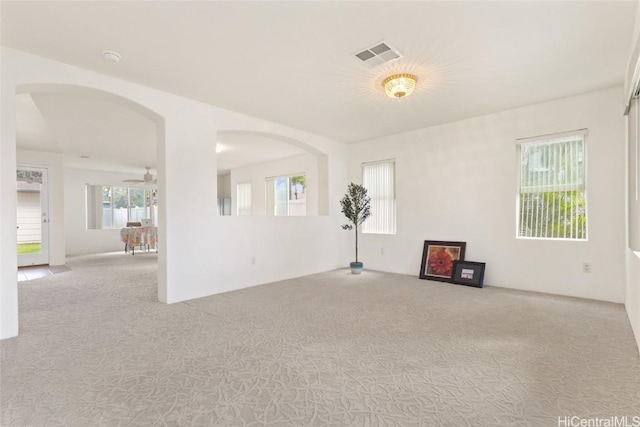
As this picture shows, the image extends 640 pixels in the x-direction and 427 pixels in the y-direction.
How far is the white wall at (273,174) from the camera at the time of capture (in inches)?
311

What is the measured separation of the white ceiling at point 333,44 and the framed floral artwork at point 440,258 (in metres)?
2.30

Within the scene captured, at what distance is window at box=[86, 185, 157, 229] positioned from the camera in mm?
9633

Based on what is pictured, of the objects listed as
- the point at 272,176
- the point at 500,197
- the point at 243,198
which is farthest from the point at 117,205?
the point at 500,197

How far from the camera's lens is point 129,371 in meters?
2.11

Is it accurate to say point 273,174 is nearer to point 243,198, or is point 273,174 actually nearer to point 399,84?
point 243,198

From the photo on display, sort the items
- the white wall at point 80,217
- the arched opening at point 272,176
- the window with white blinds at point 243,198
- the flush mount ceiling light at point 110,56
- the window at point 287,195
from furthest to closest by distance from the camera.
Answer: the window with white blinds at point 243,198 → the white wall at point 80,217 → the window at point 287,195 → the arched opening at point 272,176 → the flush mount ceiling light at point 110,56

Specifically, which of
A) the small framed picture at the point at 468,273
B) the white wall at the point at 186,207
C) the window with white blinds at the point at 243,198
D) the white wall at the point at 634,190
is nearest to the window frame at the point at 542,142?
the white wall at the point at 634,190

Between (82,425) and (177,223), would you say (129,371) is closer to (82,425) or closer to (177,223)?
(82,425)

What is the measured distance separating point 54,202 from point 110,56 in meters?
6.08

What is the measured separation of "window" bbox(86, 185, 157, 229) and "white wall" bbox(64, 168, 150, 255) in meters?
0.22

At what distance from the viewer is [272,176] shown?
28.9ft

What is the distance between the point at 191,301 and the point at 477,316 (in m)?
3.36

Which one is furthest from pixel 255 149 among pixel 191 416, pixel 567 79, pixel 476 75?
pixel 191 416

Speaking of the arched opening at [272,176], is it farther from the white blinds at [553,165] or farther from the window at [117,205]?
the white blinds at [553,165]
